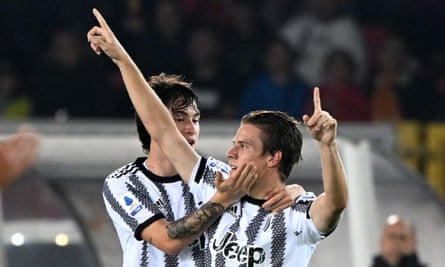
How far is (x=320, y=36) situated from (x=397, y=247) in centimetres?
389

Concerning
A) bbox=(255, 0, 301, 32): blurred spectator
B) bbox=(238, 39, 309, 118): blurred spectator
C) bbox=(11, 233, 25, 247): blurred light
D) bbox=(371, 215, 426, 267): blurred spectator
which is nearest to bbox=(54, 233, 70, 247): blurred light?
bbox=(11, 233, 25, 247): blurred light

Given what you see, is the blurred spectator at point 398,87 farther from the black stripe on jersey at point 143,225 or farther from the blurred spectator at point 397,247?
the black stripe on jersey at point 143,225

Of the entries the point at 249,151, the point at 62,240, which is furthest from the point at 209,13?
the point at 249,151

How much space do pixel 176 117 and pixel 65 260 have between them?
90.2 inches

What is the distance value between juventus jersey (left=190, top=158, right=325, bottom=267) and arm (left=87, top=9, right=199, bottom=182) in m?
0.29

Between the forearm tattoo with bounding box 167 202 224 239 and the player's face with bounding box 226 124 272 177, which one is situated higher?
the player's face with bounding box 226 124 272 177

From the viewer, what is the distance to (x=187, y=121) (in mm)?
5133

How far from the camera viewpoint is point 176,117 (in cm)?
512

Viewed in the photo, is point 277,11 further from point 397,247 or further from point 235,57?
point 397,247

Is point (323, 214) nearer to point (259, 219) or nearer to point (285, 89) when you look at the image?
point (259, 219)

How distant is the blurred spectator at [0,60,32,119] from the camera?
1029 centimetres

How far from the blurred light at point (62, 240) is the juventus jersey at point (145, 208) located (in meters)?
2.18

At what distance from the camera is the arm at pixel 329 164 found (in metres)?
4.45

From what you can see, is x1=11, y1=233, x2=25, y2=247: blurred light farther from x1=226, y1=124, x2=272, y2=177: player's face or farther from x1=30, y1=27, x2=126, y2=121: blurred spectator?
x1=30, y1=27, x2=126, y2=121: blurred spectator
